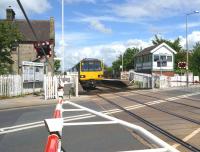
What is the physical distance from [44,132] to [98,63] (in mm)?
34254

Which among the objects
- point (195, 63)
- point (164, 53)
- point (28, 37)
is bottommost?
point (195, 63)

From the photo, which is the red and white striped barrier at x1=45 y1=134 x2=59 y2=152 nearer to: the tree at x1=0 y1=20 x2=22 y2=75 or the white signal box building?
the tree at x1=0 y1=20 x2=22 y2=75

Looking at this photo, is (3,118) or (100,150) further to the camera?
(3,118)

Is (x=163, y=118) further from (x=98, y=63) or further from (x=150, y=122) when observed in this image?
(x=98, y=63)

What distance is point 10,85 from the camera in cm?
3238

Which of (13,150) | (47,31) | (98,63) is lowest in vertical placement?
(13,150)

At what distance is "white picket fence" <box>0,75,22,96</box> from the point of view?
104 feet

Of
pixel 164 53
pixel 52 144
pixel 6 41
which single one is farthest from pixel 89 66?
pixel 52 144

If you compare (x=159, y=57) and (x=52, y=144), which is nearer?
(x=52, y=144)

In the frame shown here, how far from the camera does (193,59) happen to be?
259 feet

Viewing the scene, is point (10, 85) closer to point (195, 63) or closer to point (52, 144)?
point (52, 144)

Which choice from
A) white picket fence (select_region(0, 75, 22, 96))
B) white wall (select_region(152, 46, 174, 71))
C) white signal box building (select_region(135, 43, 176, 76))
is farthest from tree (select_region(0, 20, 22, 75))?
white wall (select_region(152, 46, 174, 71))

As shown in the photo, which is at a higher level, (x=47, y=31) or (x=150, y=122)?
(x=47, y=31)

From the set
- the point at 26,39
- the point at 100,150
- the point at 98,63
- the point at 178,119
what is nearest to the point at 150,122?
the point at 178,119
